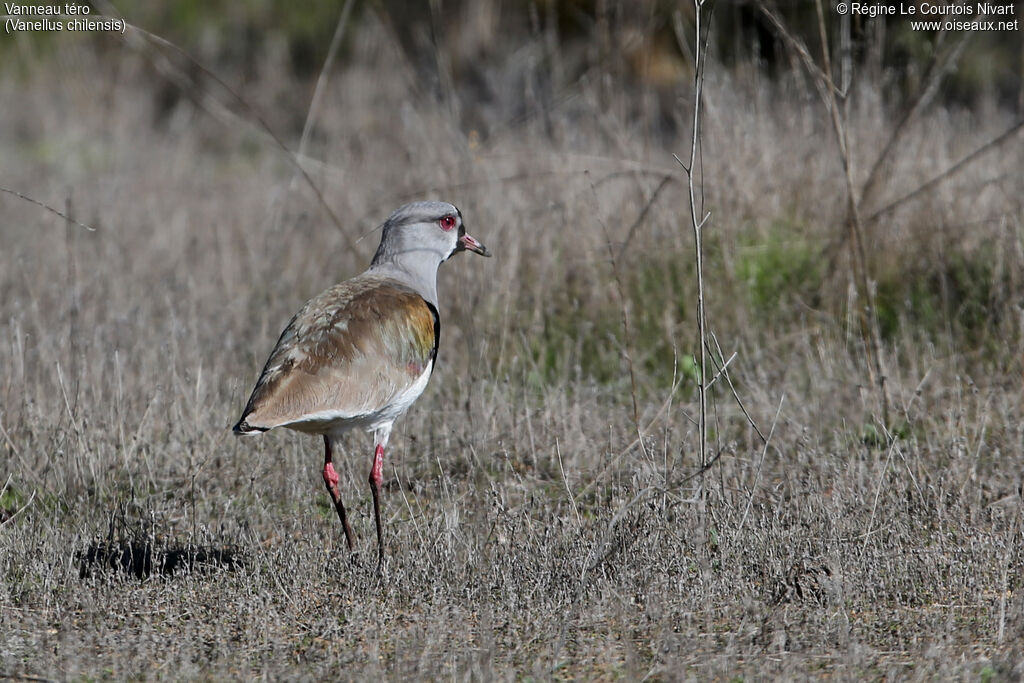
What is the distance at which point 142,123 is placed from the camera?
43.7 ft

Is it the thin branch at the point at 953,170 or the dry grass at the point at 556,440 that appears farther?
the thin branch at the point at 953,170

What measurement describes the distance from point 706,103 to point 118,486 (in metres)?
4.02

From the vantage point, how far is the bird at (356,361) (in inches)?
179

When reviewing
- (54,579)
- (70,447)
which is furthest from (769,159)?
(54,579)

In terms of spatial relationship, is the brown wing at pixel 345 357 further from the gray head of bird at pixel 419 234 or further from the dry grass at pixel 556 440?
the dry grass at pixel 556 440

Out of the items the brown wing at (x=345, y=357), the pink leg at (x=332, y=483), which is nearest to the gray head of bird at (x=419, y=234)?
the brown wing at (x=345, y=357)

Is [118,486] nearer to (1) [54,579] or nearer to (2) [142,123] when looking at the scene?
(1) [54,579]

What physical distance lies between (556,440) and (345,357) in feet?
2.91

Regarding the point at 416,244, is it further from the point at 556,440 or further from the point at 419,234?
the point at 556,440

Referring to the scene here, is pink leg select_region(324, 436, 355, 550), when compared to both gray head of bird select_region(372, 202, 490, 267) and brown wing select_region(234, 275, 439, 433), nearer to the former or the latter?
brown wing select_region(234, 275, 439, 433)

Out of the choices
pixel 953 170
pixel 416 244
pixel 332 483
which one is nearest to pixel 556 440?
pixel 332 483

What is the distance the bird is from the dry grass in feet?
1.17

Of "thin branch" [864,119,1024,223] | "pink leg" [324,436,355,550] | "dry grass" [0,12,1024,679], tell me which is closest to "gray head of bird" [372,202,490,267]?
"dry grass" [0,12,1024,679]

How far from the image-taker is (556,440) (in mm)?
4840
